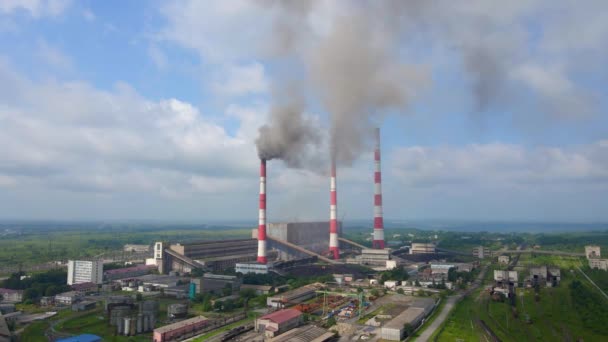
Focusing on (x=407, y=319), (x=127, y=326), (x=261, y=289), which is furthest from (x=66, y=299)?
(x=407, y=319)

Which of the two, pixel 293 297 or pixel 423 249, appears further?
pixel 423 249

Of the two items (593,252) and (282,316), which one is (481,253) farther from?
(282,316)

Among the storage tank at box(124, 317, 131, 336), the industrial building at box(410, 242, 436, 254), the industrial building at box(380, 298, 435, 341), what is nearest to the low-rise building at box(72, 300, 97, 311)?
the storage tank at box(124, 317, 131, 336)

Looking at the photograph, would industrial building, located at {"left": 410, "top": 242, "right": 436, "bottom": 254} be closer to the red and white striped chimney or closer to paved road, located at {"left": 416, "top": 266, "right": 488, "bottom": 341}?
paved road, located at {"left": 416, "top": 266, "right": 488, "bottom": 341}

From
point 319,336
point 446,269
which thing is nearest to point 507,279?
point 446,269

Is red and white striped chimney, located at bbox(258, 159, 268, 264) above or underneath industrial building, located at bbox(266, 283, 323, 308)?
above
